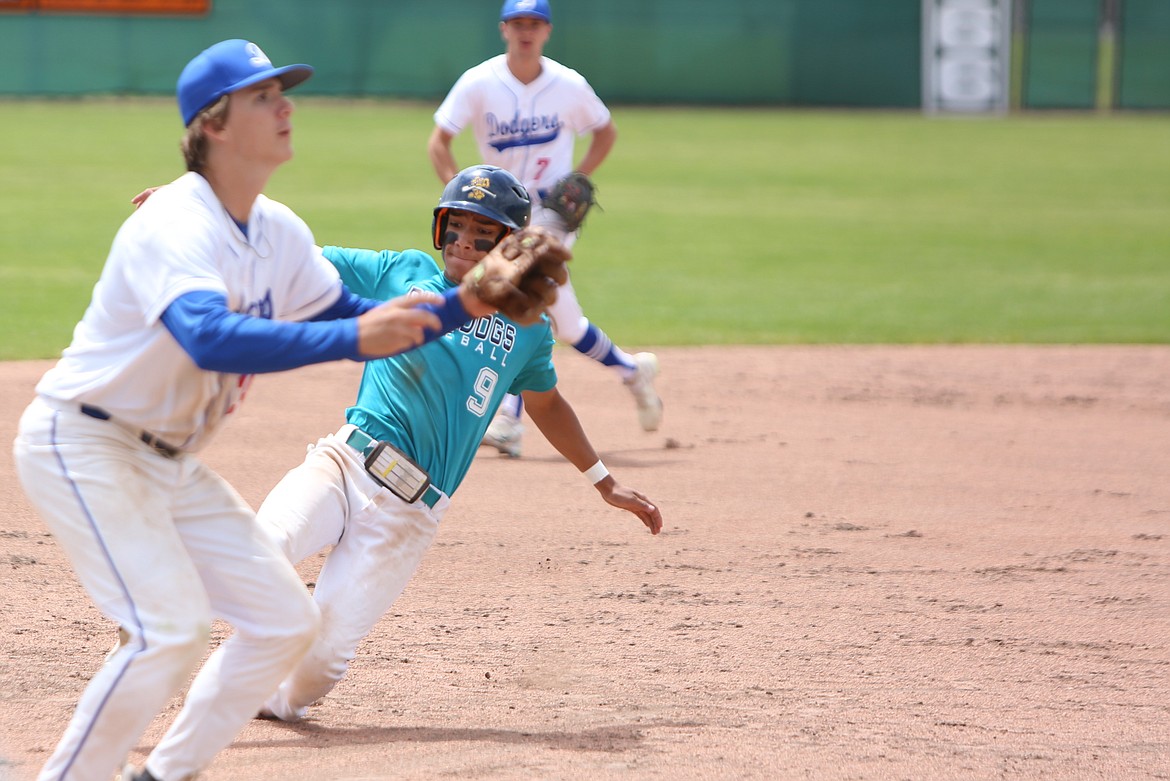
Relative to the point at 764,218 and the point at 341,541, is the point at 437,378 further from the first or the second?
the point at 764,218

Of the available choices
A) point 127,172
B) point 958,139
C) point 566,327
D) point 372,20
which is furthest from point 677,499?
point 372,20

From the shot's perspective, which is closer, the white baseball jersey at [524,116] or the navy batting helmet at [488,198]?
the navy batting helmet at [488,198]

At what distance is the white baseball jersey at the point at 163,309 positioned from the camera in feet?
9.42

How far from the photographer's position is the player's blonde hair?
304cm

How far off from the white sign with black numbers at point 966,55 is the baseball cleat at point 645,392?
2550 centimetres

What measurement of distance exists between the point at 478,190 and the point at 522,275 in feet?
3.80

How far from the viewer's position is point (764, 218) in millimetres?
16891

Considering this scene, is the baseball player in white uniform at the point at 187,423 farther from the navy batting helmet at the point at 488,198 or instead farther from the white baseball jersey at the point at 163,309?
the navy batting helmet at the point at 488,198

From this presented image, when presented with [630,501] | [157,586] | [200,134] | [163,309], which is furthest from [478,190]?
[157,586]

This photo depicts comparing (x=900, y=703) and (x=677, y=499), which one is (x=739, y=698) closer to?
(x=900, y=703)

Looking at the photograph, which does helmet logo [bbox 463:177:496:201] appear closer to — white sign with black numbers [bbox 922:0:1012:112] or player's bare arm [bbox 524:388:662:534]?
player's bare arm [bbox 524:388:662:534]

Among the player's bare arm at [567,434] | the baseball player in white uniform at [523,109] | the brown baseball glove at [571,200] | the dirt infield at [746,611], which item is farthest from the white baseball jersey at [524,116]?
the player's bare arm at [567,434]

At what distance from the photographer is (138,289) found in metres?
2.87

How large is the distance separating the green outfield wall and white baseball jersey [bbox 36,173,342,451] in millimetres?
26652
